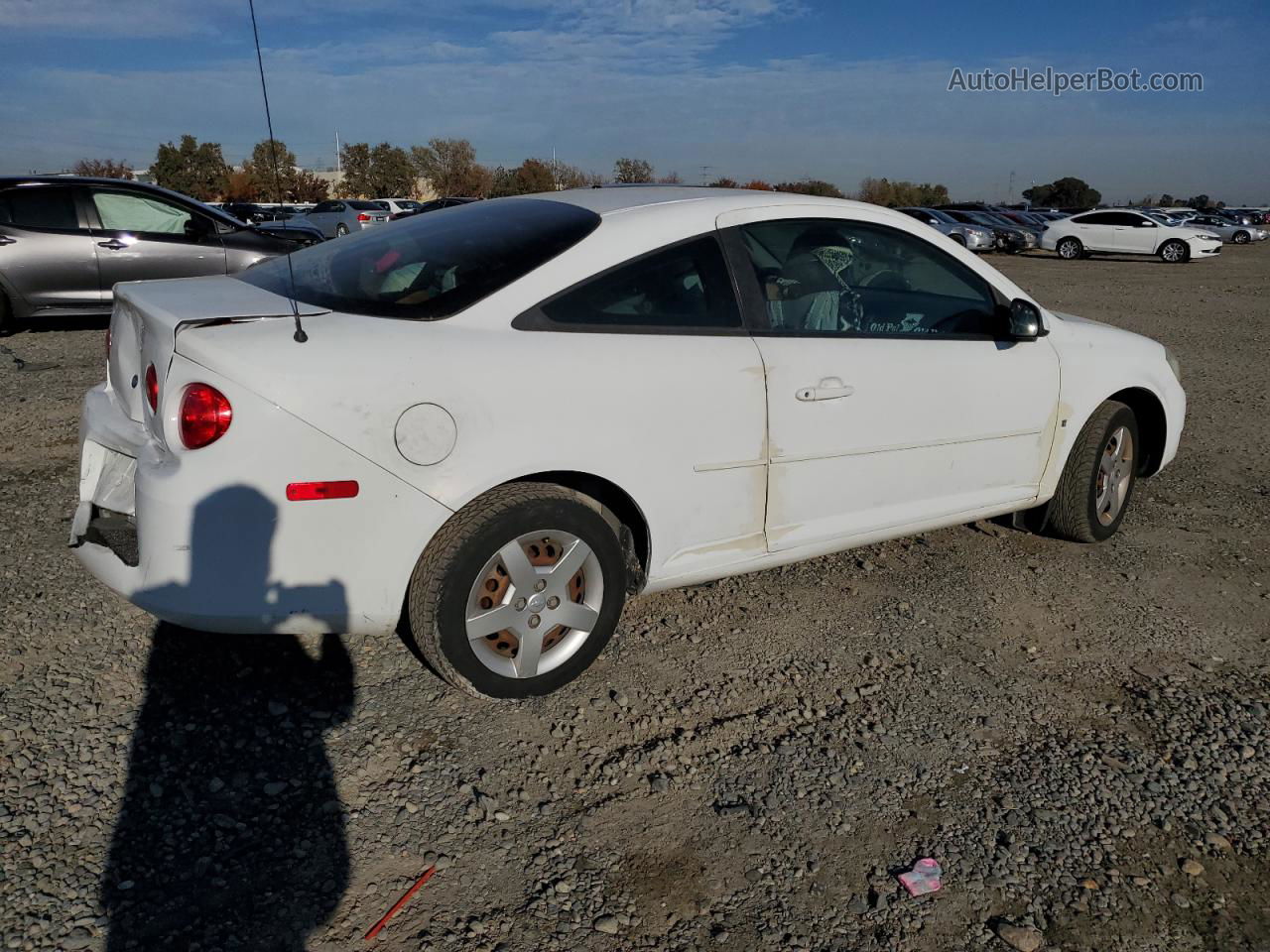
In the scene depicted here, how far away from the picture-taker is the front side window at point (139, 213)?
960cm

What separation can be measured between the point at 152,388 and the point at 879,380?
2421 mm

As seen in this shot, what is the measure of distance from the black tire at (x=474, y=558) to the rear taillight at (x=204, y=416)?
67 centimetres

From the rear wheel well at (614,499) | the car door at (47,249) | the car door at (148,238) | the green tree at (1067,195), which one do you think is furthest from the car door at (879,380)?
the green tree at (1067,195)

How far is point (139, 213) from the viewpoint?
384 inches

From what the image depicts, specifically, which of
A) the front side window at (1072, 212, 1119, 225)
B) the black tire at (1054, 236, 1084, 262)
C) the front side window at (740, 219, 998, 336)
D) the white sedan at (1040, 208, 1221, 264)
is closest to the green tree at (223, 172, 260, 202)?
the black tire at (1054, 236, 1084, 262)

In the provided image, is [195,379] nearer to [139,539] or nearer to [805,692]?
[139,539]

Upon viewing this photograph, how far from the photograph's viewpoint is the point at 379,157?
64.9m

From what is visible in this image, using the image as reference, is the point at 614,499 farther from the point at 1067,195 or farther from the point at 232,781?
the point at 1067,195

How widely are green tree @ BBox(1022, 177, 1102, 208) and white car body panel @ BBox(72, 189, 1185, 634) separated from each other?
101 m

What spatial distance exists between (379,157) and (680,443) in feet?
220

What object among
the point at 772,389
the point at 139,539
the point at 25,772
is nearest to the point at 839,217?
the point at 772,389

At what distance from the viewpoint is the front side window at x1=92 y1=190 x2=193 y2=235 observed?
960 cm

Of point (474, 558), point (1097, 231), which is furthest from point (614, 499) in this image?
point (1097, 231)

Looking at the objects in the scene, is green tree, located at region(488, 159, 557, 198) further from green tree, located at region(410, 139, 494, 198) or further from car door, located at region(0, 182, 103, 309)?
car door, located at region(0, 182, 103, 309)
